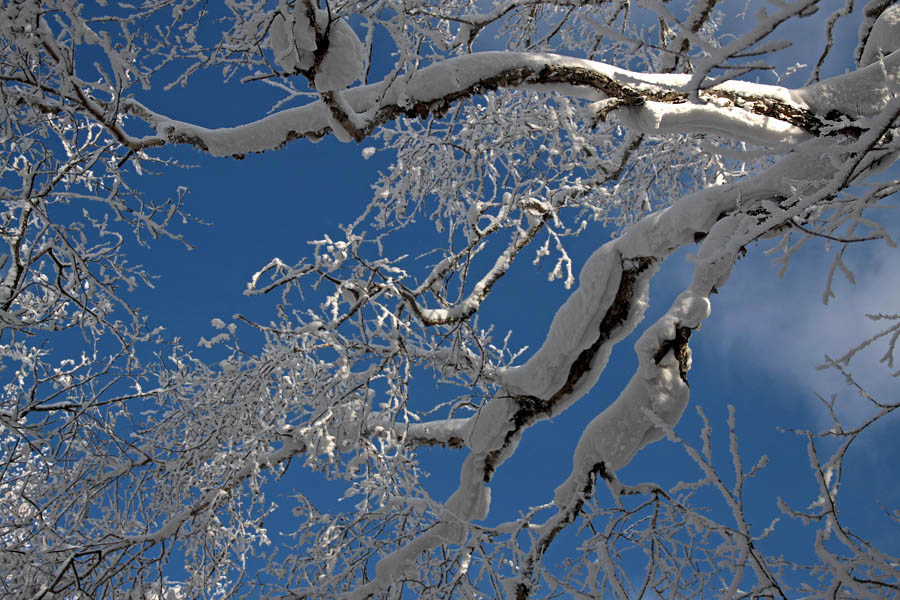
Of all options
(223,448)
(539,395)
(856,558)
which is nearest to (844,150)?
(856,558)

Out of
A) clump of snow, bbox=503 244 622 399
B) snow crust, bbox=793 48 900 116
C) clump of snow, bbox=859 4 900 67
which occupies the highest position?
clump of snow, bbox=859 4 900 67

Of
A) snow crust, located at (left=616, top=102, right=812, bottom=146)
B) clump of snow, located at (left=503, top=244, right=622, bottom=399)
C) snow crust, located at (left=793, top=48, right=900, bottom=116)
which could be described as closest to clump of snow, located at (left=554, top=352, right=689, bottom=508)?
clump of snow, located at (left=503, top=244, right=622, bottom=399)

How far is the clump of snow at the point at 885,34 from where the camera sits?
12.1ft

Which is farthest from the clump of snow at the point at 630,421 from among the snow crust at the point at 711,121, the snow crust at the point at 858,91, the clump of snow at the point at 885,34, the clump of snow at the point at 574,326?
the clump of snow at the point at 885,34

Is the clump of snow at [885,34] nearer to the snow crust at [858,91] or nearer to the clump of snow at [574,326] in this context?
the snow crust at [858,91]

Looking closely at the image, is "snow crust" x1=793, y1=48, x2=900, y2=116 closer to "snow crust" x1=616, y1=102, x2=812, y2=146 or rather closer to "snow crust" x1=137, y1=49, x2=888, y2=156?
"snow crust" x1=137, y1=49, x2=888, y2=156

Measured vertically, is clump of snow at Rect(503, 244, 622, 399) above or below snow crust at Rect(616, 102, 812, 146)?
below

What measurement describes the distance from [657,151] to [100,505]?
19.8 feet

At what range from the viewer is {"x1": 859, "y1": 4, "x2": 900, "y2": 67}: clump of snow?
3.69 m

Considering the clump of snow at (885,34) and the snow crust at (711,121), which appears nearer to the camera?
the snow crust at (711,121)

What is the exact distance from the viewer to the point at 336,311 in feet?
14.2

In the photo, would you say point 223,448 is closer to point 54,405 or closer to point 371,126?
point 54,405

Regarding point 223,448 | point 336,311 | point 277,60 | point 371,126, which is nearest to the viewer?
point 277,60

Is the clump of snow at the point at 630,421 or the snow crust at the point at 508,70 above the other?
the snow crust at the point at 508,70
